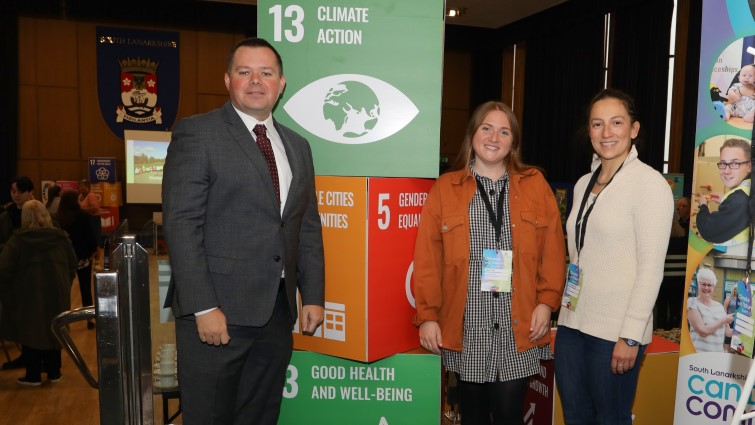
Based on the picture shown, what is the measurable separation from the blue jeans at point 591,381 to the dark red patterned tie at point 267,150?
114 cm

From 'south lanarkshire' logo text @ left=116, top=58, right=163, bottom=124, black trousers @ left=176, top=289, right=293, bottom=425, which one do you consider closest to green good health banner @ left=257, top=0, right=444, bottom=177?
black trousers @ left=176, top=289, right=293, bottom=425

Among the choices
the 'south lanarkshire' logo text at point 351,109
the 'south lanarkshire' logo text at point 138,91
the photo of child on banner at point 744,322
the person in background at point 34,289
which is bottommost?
the person in background at point 34,289

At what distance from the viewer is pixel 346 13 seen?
219 cm

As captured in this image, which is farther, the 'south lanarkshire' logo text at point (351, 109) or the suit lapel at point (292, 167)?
the 'south lanarkshire' logo text at point (351, 109)

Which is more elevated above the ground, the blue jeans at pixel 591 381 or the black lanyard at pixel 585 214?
the black lanyard at pixel 585 214

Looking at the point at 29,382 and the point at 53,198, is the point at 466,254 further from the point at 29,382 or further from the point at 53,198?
the point at 53,198

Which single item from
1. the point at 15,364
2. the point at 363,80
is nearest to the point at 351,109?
the point at 363,80

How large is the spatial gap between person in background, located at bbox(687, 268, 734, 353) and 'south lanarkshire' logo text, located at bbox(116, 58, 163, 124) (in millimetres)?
10706

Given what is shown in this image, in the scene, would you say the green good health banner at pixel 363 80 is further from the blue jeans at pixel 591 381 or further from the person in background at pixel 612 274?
the blue jeans at pixel 591 381

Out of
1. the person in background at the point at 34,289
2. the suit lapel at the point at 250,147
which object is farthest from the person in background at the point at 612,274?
the person in background at the point at 34,289

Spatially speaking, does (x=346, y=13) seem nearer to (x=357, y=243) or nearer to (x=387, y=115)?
(x=387, y=115)

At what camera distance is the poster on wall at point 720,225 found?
2221 mm

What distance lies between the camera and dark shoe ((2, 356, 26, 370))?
4535mm

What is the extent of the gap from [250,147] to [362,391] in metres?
1.11
